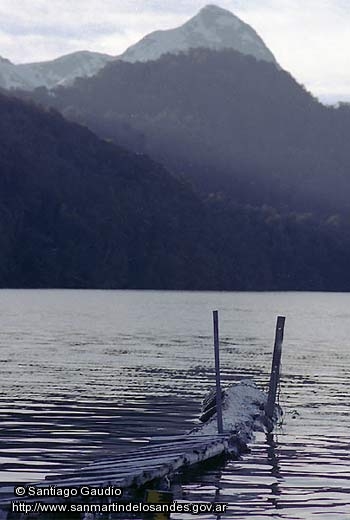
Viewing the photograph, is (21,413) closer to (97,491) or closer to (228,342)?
(97,491)

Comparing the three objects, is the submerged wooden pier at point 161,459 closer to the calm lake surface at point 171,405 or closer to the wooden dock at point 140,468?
the wooden dock at point 140,468

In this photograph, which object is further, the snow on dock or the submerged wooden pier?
the snow on dock

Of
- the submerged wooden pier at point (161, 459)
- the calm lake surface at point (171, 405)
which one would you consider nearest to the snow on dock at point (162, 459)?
the submerged wooden pier at point (161, 459)

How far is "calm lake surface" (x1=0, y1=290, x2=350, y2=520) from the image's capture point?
88.7 ft

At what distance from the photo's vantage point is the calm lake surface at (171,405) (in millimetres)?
27047

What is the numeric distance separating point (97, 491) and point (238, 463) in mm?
8558

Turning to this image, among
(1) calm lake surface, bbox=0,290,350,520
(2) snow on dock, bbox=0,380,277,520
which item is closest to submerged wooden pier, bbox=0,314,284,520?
(2) snow on dock, bbox=0,380,277,520

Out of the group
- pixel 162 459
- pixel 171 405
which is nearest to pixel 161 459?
pixel 162 459

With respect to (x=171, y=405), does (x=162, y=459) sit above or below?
above

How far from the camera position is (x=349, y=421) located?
132 feet

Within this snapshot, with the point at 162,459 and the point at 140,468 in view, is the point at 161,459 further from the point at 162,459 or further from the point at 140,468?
the point at 140,468

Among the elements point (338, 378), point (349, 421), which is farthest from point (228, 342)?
point (349, 421)

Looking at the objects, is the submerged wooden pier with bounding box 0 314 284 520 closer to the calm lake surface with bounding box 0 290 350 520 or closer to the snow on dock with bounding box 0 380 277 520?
the snow on dock with bounding box 0 380 277 520

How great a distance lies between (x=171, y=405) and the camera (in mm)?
43656
